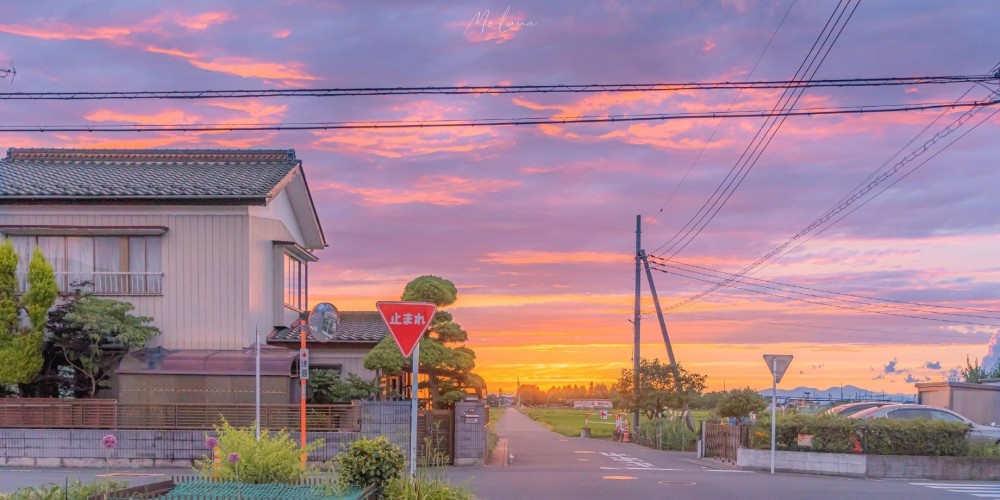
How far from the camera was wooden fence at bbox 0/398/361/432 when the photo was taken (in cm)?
2480

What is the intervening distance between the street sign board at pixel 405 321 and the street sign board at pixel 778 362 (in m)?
15.0

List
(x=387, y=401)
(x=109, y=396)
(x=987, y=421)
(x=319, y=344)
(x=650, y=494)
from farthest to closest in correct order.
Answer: (x=987, y=421) → (x=319, y=344) → (x=109, y=396) → (x=387, y=401) → (x=650, y=494)

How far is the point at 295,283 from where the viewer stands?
3225cm

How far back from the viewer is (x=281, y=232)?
30672 mm

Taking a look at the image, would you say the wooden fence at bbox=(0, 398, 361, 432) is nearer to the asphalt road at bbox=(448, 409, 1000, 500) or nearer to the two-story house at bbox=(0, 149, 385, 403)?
the two-story house at bbox=(0, 149, 385, 403)

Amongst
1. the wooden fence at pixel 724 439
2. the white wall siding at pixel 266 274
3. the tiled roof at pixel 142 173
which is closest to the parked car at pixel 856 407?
the wooden fence at pixel 724 439

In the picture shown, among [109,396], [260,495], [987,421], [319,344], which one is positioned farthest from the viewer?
[987,421]

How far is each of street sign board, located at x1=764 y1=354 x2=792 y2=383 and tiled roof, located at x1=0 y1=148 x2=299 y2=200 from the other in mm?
14443

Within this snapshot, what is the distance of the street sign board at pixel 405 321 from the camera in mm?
13266

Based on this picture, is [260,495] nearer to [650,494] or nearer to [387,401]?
[650,494]

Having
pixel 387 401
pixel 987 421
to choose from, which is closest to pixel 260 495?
pixel 387 401

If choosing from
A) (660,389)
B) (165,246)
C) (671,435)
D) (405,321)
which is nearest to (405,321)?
(405,321)

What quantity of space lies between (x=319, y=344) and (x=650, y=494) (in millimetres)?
13319

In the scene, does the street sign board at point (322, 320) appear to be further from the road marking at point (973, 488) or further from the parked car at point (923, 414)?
the parked car at point (923, 414)
